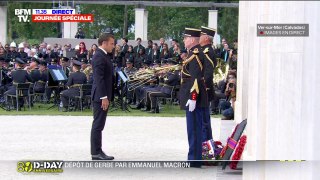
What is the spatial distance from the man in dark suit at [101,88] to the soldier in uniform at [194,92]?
128 centimetres

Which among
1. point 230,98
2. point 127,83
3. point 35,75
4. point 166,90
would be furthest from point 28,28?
point 230,98

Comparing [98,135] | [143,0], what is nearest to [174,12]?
[143,0]

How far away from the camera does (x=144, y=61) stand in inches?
1094

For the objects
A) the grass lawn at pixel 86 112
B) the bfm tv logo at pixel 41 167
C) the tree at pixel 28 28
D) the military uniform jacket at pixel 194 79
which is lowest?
the grass lawn at pixel 86 112

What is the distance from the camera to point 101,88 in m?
11.7

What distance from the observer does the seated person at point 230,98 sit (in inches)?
744

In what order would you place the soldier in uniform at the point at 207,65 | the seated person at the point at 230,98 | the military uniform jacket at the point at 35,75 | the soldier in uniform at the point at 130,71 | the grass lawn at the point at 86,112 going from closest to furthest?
the soldier in uniform at the point at 207,65
the seated person at the point at 230,98
the grass lawn at the point at 86,112
the military uniform jacket at the point at 35,75
the soldier in uniform at the point at 130,71

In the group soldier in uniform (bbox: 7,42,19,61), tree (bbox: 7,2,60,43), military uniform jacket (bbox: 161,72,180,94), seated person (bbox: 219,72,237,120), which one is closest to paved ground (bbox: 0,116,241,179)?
seated person (bbox: 219,72,237,120)

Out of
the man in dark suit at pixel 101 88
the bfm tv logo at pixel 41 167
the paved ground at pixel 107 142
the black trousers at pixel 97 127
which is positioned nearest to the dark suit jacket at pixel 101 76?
the man in dark suit at pixel 101 88

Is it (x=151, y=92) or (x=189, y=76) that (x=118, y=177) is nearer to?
(x=189, y=76)

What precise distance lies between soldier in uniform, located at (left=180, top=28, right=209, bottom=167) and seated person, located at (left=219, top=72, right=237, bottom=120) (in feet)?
25.4

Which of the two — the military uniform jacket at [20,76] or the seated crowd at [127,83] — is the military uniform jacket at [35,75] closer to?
the seated crowd at [127,83]

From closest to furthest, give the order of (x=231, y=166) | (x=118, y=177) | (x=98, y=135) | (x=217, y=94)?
(x=118, y=177)
(x=231, y=166)
(x=98, y=135)
(x=217, y=94)

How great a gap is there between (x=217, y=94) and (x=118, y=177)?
12.0 m
